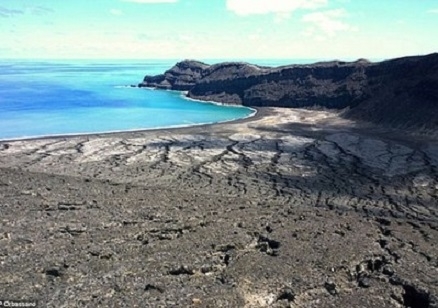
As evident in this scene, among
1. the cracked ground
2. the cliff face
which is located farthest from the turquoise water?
the cracked ground

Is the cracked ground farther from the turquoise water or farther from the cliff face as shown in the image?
the cliff face

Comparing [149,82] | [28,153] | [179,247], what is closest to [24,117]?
[28,153]

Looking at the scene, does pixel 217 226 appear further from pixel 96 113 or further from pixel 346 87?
pixel 346 87

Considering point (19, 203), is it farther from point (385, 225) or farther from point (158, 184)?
point (385, 225)

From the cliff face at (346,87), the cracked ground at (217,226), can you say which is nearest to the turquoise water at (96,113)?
the cliff face at (346,87)

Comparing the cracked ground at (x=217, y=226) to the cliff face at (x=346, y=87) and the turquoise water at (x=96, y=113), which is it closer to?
the turquoise water at (x=96, y=113)
